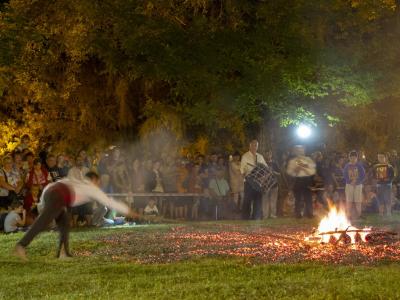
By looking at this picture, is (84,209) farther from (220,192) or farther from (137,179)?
(220,192)

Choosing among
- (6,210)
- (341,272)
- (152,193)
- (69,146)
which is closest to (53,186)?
(341,272)

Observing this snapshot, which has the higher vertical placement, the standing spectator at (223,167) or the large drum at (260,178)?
the standing spectator at (223,167)

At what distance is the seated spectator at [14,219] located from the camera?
53.6 ft

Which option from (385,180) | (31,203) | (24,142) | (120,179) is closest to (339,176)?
(385,180)

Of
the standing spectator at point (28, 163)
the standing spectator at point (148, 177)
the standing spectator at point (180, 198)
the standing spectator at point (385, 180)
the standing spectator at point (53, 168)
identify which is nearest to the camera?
the standing spectator at point (28, 163)

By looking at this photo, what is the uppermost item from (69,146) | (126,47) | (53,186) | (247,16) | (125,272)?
(247,16)

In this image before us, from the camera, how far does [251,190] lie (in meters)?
19.3

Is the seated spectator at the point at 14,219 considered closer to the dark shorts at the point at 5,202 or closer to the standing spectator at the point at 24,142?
the dark shorts at the point at 5,202

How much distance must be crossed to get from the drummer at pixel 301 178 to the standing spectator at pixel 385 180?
9.26 ft

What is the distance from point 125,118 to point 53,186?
1629cm

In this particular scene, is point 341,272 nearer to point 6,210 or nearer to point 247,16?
point 6,210

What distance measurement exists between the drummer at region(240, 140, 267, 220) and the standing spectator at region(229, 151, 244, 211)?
200cm

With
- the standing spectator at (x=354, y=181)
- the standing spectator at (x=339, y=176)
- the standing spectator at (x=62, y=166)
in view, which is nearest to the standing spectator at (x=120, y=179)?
the standing spectator at (x=62, y=166)

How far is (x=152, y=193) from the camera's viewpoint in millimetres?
20375
